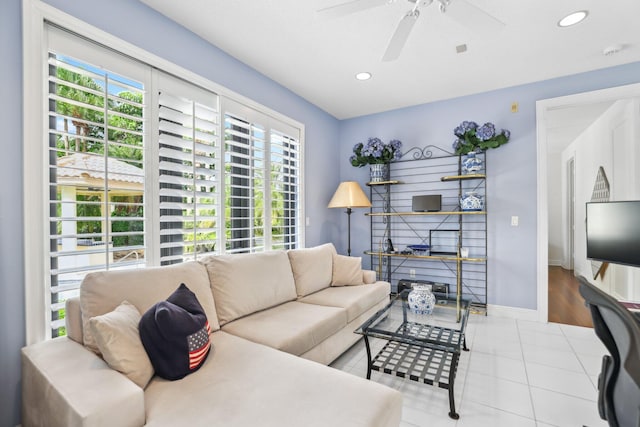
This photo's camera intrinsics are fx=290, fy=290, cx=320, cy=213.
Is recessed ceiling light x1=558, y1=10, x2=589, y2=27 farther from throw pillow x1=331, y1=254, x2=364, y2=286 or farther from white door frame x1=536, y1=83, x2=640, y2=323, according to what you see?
throw pillow x1=331, y1=254, x2=364, y2=286

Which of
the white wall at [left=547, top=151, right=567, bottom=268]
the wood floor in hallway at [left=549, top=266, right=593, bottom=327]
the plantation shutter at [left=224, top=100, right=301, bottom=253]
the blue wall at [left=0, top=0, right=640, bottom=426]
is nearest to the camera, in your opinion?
the blue wall at [left=0, top=0, right=640, bottom=426]

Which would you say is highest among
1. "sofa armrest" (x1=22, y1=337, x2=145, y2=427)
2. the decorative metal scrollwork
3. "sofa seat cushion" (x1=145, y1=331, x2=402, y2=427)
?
the decorative metal scrollwork

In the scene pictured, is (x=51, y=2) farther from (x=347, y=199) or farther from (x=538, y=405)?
(x=538, y=405)

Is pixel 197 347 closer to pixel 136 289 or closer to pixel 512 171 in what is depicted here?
pixel 136 289

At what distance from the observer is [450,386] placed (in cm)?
175

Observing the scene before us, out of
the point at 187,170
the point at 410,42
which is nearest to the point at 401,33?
the point at 410,42

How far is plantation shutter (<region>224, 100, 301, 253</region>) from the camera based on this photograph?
277 centimetres

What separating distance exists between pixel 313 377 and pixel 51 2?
246 centimetres

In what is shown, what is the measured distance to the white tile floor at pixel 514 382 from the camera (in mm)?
1715

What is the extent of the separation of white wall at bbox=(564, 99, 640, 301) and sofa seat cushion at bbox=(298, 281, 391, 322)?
3.00 m

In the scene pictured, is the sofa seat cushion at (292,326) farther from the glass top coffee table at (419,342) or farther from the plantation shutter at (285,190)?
the plantation shutter at (285,190)

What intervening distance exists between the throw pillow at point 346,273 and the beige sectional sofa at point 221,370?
28.2 inches

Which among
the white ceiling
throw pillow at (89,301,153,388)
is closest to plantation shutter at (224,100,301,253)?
the white ceiling

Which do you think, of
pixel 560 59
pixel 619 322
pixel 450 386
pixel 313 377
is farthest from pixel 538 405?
pixel 560 59
